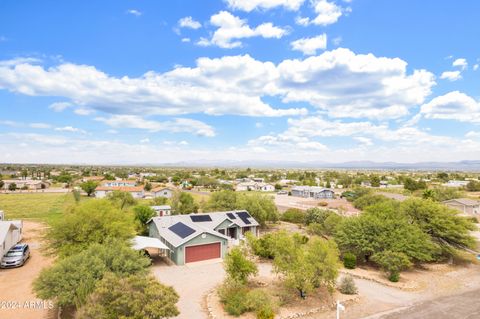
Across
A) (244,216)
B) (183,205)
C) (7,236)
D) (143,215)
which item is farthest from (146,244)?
(183,205)

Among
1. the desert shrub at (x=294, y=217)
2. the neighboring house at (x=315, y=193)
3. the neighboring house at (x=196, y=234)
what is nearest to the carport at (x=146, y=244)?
the neighboring house at (x=196, y=234)

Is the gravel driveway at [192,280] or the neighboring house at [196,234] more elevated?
the neighboring house at [196,234]

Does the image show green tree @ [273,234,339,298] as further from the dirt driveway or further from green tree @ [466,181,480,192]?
green tree @ [466,181,480,192]

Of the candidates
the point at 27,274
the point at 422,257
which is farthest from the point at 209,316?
the point at 422,257

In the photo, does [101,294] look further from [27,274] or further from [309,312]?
[27,274]

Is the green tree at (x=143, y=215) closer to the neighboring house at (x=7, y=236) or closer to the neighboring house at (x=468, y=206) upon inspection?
the neighboring house at (x=7, y=236)

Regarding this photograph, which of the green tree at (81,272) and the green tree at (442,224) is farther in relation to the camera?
the green tree at (442,224)

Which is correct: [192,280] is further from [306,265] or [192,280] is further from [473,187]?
[473,187]

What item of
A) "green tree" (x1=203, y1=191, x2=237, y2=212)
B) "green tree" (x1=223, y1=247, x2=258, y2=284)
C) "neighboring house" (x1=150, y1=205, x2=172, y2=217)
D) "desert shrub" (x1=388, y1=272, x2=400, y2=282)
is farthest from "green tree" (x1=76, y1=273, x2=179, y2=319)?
"neighboring house" (x1=150, y1=205, x2=172, y2=217)
